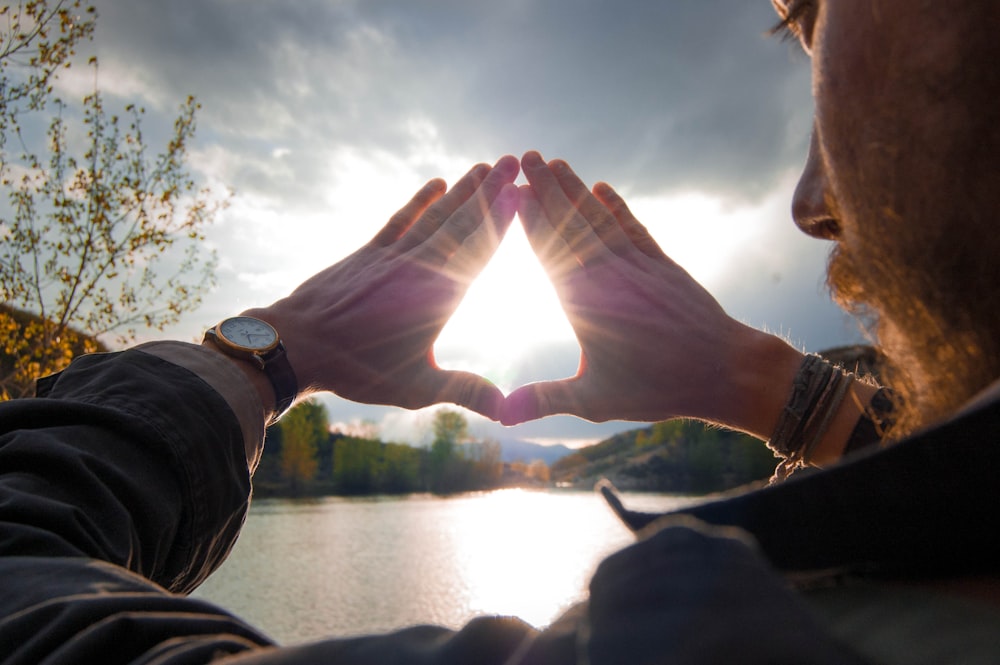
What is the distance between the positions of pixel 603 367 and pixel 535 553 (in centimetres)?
3097

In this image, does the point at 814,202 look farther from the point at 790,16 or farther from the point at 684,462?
the point at 684,462

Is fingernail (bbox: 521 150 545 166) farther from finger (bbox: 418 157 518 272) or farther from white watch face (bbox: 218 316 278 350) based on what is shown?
white watch face (bbox: 218 316 278 350)

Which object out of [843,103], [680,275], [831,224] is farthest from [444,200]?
[843,103]

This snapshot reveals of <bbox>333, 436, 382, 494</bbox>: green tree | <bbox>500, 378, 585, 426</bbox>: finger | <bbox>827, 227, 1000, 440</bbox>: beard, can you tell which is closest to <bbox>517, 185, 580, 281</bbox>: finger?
<bbox>500, 378, 585, 426</bbox>: finger

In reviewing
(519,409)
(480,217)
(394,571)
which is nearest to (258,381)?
→ (519,409)

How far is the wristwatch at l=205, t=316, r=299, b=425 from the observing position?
1.51 m

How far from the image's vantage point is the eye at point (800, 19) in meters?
1.15

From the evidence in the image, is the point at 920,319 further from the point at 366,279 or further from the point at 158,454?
the point at 366,279

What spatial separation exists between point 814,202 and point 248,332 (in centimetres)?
135

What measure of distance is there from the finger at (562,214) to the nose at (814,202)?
803 millimetres

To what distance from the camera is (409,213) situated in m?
2.28

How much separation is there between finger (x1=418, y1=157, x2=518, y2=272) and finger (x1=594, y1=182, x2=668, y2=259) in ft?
1.15

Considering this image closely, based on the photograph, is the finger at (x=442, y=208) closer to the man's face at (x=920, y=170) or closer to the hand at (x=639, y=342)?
the hand at (x=639, y=342)

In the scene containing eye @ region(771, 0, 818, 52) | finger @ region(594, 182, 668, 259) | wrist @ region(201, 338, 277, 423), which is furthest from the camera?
finger @ region(594, 182, 668, 259)
